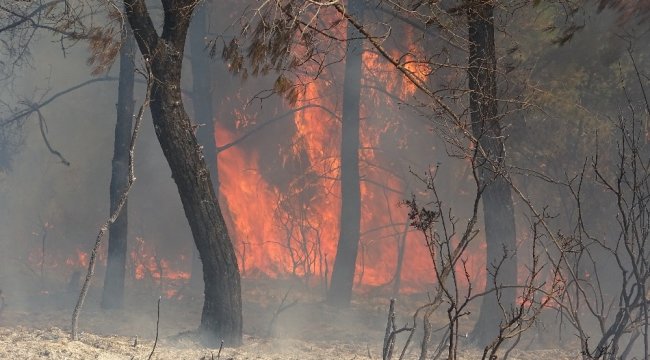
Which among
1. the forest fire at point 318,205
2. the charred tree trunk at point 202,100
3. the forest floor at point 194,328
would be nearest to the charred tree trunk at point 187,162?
the forest floor at point 194,328

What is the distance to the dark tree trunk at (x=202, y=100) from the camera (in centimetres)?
1959

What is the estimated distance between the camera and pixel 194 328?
1568cm

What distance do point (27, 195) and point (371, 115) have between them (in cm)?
1356

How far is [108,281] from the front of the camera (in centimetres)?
1655

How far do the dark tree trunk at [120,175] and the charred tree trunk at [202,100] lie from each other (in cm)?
324

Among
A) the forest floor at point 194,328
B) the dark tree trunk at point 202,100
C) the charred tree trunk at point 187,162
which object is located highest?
the dark tree trunk at point 202,100

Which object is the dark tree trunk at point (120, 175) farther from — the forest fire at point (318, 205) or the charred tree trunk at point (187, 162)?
the forest fire at point (318, 205)

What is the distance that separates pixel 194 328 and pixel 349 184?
5.41 m

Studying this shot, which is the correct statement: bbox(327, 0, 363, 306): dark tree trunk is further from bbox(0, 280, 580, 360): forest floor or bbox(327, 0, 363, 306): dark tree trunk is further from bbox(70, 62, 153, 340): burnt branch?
bbox(70, 62, 153, 340): burnt branch

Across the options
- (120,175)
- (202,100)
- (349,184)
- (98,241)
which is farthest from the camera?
(202,100)

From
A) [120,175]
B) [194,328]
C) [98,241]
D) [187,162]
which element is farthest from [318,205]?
[98,241]

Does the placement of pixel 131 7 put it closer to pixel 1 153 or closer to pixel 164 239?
pixel 1 153

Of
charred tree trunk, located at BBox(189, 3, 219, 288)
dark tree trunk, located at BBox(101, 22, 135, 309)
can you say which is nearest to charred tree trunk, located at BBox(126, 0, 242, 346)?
dark tree trunk, located at BBox(101, 22, 135, 309)

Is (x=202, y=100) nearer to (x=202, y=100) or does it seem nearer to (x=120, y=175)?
(x=202, y=100)
